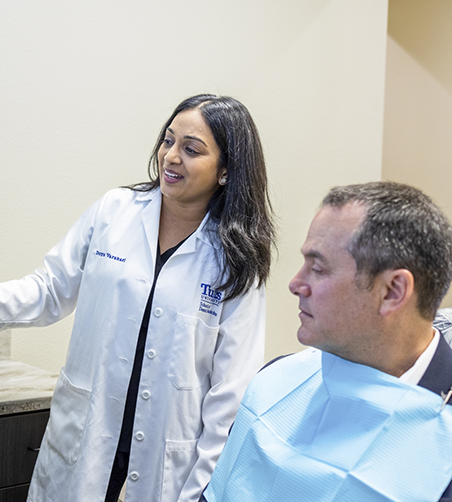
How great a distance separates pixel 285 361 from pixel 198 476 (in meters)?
0.43

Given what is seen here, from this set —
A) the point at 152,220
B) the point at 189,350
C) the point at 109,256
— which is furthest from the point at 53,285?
the point at 189,350

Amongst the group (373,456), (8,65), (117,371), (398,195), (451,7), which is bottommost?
(117,371)

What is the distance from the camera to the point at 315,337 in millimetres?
992

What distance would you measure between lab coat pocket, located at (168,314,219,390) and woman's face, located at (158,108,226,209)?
1.05 ft

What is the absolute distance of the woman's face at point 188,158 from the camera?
1.48 metres

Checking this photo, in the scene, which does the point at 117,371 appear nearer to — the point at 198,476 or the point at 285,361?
the point at 198,476

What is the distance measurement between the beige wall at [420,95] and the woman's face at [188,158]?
284 cm

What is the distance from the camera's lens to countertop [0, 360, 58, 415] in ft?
5.30

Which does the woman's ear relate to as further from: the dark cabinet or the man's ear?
the dark cabinet

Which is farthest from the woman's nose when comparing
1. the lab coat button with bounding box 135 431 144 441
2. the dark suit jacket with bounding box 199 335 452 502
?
the dark suit jacket with bounding box 199 335 452 502

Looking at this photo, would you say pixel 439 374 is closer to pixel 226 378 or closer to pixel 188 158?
pixel 226 378

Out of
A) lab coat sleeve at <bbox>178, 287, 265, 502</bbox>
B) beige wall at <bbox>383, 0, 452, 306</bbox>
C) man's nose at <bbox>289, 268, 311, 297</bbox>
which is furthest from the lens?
beige wall at <bbox>383, 0, 452, 306</bbox>

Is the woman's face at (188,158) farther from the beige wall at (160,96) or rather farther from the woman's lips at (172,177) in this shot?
the beige wall at (160,96)

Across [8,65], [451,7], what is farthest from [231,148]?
[451,7]
